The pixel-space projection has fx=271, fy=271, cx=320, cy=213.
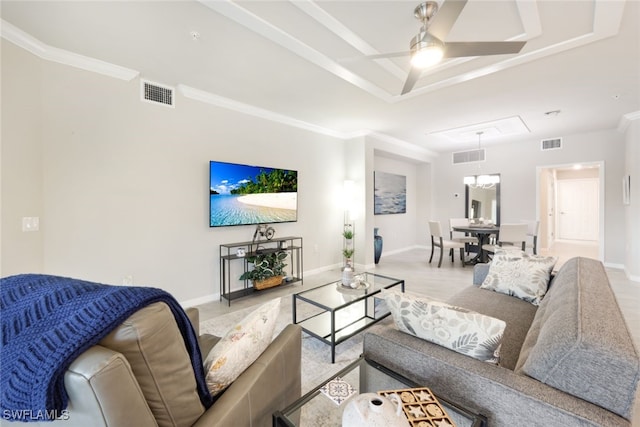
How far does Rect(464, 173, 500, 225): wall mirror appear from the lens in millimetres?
6570

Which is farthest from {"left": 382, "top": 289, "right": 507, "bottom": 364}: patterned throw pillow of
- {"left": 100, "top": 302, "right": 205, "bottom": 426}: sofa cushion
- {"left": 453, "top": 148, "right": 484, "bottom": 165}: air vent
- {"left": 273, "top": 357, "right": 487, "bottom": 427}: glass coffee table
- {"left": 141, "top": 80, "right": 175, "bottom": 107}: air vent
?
{"left": 453, "top": 148, "right": 484, "bottom": 165}: air vent

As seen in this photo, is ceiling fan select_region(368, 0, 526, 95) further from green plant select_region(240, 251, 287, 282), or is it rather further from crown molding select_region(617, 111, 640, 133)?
crown molding select_region(617, 111, 640, 133)

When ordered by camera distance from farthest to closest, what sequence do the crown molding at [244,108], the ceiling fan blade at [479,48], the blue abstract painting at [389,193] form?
1. the blue abstract painting at [389,193]
2. the crown molding at [244,108]
3. the ceiling fan blade at [479,48]

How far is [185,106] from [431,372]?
139 inches

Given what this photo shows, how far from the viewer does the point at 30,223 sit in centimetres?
226

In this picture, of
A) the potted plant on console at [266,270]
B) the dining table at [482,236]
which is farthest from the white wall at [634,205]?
the potted plant on console at [266,270]

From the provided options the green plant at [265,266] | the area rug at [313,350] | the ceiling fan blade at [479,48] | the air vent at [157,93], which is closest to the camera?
the ceiling fan blade at [479,48]

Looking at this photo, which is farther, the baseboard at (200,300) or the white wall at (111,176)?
the baseboard at (200,300)

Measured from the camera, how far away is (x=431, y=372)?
1.09 m

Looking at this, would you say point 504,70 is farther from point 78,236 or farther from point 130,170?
point 78,236

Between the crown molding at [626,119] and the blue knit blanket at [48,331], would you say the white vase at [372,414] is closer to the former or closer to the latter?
the blue knit blanket at [48,331]

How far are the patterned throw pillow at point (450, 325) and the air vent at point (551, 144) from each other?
6605 mm

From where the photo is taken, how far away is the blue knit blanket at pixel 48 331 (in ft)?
2.00

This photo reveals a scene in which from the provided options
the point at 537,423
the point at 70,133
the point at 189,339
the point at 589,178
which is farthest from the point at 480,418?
the point at 589,178
